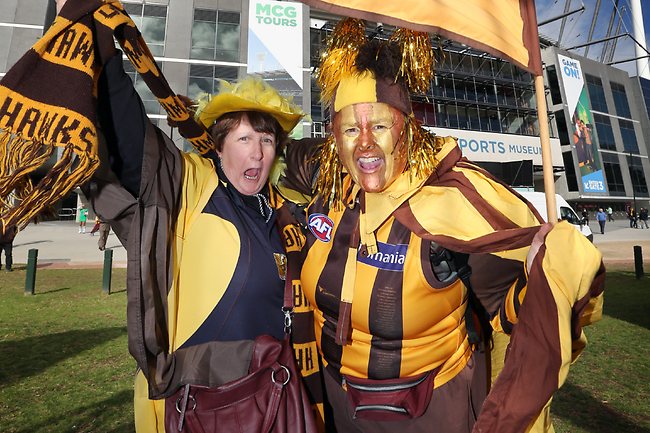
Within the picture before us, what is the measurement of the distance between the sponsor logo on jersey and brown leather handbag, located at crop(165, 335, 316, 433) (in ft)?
1.89

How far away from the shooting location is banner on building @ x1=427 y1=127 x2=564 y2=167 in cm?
3179

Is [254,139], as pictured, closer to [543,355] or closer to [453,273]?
[453,273]

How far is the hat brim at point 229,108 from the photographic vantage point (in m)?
1.90

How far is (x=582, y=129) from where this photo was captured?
129ft

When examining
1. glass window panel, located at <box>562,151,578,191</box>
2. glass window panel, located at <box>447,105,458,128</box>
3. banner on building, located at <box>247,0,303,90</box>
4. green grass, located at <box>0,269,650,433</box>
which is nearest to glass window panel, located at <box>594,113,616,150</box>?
glass window panel, located at <box>562,151,578,191</box>

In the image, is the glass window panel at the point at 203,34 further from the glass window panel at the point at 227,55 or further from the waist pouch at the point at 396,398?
the waist pouch at the point at 396,398

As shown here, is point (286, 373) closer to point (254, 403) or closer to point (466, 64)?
point (254, 403)

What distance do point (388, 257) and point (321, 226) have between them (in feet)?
1.41

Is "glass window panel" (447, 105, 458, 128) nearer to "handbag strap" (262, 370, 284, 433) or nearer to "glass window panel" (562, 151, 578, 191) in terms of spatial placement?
"glass window panel" (562, 151, 578, 191)

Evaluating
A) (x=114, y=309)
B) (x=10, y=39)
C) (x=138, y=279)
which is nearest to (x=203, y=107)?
(x=138, y=279)

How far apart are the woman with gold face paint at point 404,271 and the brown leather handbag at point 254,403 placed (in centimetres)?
34

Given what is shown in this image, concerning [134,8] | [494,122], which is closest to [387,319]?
[134,8]

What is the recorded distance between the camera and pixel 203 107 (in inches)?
79.4

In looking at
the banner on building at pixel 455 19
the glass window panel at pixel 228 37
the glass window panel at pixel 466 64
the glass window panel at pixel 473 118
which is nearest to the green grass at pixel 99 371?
the banner on building at pixel 455 19
